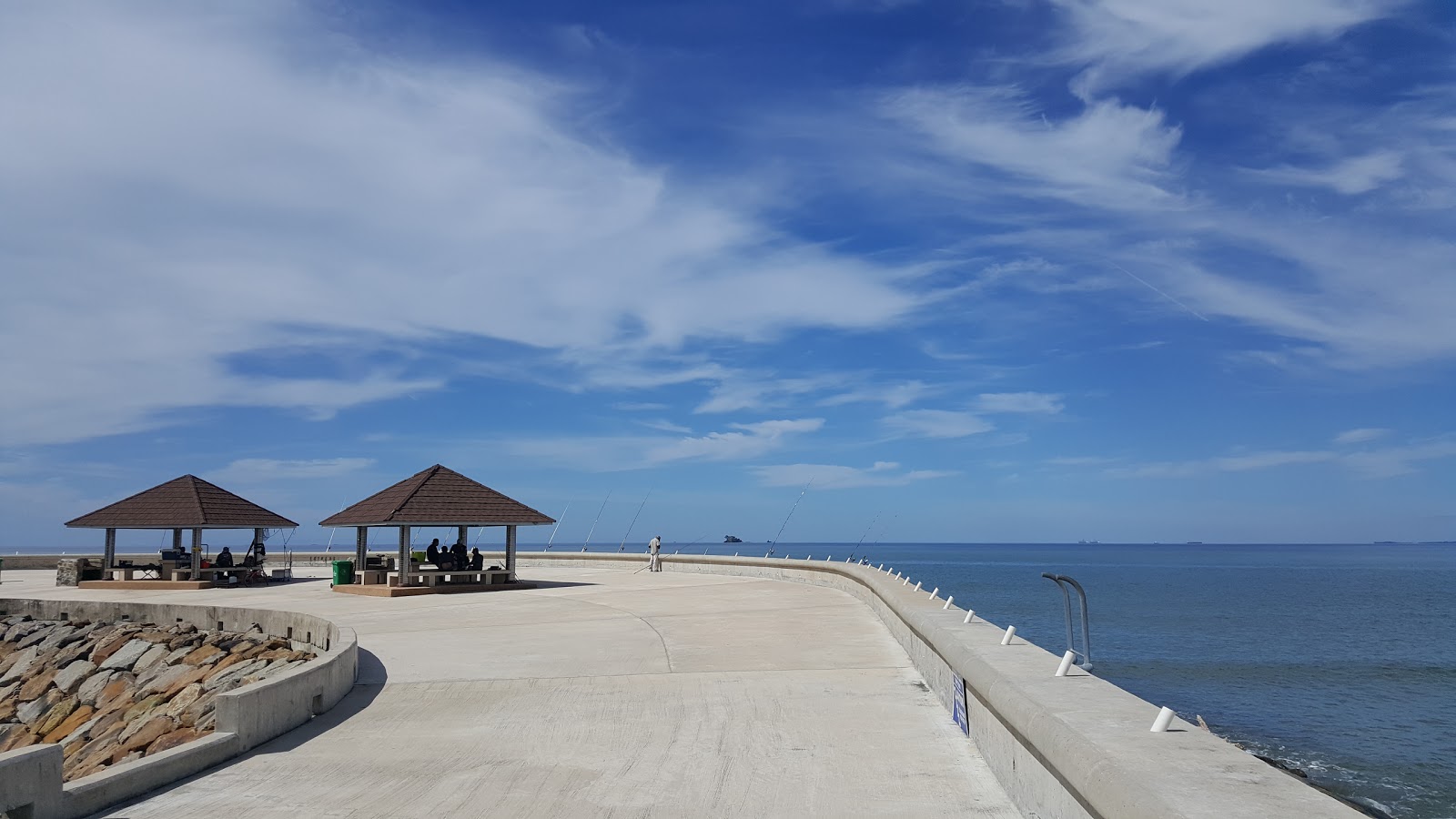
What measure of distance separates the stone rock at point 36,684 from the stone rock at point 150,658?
6.91 feet

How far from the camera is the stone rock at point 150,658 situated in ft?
61.8

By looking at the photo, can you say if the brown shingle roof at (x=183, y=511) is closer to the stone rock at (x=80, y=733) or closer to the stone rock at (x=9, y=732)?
the stone rock at (x=9, y=732)

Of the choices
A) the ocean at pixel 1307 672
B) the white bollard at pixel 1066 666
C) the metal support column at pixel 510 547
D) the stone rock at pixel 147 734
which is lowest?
the ocean at pixel 1307 672

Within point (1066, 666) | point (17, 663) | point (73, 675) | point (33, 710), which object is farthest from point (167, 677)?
point (1066, 666)

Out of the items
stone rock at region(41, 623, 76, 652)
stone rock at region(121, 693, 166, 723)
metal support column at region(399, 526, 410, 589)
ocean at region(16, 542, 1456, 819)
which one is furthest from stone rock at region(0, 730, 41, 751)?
ocean at region(16, 542, 1456, 819)

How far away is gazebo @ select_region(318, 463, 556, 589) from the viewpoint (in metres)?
26.3

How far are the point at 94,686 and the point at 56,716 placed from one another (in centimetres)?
107

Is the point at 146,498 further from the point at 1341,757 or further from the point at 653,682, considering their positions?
the point at 1341,757

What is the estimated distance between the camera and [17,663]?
22078mm

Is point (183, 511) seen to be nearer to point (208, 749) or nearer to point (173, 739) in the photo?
point (173, 739)

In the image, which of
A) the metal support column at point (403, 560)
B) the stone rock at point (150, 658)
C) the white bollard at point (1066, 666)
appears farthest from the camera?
the metal support column at point (403, 560)

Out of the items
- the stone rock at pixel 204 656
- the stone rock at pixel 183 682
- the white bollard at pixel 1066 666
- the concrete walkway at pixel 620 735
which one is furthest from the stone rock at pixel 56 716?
the white bollard at pixel 1066 666

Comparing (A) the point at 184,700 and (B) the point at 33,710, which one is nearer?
(A) the point at 184,700

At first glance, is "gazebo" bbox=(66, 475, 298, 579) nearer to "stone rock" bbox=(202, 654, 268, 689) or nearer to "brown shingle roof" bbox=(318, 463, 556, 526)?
"brown shingle roof" bbox=(318, 463, 556, 526)
